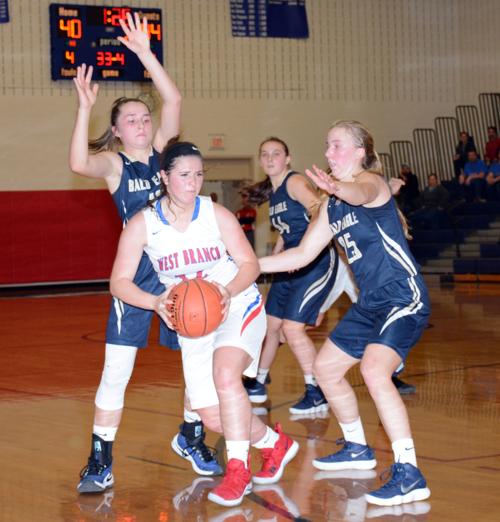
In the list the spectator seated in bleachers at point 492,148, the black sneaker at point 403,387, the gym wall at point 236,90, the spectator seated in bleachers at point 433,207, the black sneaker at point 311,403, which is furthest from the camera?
the spectator seated in bleachers at point 433,207

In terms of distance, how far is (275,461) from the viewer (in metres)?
5.24

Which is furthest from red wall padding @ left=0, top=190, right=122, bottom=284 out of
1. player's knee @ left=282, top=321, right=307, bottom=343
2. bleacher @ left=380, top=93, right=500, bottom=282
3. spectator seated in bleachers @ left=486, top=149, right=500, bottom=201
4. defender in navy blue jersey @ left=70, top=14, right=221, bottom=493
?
defender in navy blue jersey @ left=70, top=14, right=221, bottom=493

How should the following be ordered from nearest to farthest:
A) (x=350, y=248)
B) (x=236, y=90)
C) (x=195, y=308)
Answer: (x=195, y=308)
(x=350, y=248)
(x=236, y=90)

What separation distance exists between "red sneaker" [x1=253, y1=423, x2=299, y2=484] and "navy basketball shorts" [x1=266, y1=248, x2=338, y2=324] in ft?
6.58

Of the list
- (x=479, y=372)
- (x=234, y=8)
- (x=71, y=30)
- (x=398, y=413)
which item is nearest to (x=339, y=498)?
(x=398, y=413)

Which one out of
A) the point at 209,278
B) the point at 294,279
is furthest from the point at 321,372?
the point at 294,279

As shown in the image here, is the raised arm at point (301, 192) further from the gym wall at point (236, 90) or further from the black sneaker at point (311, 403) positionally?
the gym wall at point (236, 90)

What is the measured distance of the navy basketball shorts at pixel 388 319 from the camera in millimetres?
4973

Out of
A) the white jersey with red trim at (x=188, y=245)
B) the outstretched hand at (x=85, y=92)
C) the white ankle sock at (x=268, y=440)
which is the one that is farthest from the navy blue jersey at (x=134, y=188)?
the white ankle sock at (x=268, y=440)

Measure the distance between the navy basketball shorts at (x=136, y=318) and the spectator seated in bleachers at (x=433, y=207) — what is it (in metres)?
15.1

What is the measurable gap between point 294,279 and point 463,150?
1396cm

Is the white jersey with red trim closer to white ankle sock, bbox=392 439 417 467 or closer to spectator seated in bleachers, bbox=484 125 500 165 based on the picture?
white ankle sock, bbox=392 439 417 467

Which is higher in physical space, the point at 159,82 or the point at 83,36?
the point at 83,36

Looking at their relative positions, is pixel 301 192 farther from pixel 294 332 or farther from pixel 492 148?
pixel 492 148
